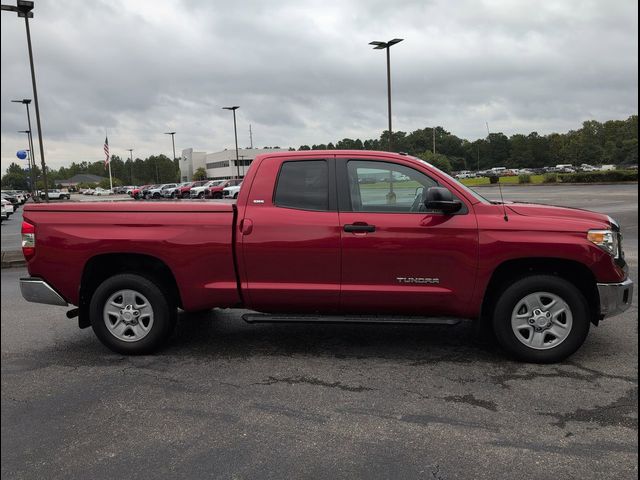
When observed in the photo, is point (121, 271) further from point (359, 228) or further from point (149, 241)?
point (359, 228)

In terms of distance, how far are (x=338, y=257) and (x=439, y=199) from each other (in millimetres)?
942

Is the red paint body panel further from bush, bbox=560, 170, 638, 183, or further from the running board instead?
bush, bbox=560, 170, 638, 183

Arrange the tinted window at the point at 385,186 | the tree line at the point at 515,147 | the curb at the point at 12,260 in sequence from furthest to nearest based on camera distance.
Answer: the curb at the point at 12,260
the tree line at the point at 515,147
the tinted window at the point at 385,186

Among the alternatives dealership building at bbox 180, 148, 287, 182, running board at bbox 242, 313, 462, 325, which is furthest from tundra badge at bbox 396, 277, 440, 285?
dealership building at bbox 180, 148, 287, 182

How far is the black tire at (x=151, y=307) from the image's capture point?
4.53 metres

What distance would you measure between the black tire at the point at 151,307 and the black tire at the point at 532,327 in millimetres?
2837

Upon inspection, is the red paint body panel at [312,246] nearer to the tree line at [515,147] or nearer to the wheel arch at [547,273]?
the wheel arch at [547,273]

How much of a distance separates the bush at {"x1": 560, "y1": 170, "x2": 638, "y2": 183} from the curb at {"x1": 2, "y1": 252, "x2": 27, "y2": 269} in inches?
1685

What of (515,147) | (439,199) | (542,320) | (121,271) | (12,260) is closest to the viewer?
(439,199)

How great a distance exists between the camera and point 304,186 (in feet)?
14.8

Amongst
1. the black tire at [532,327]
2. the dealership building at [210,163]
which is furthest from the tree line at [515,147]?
the dealership building at [210,163]

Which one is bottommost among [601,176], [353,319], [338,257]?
[353,319]

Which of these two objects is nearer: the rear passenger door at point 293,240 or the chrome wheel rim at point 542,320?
the chrome wheel rim at point 542,320

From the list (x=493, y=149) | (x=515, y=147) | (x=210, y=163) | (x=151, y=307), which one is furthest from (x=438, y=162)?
(x=210, y=163)
